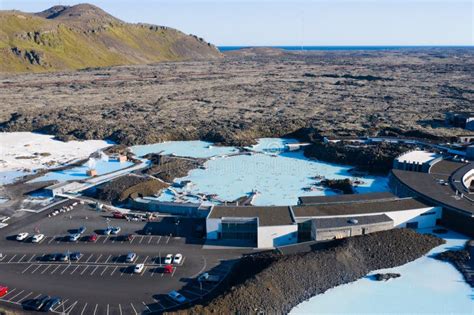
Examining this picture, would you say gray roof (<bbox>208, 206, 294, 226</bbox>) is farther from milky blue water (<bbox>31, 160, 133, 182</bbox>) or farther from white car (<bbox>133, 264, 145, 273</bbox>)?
milky blue water (<bbox>31, 160, 133, 182</bbox>)

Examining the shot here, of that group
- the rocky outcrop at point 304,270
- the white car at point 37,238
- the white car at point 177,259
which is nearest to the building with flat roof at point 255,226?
the rocky outcrop at point 304,270

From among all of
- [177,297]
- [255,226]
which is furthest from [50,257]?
[255,226]

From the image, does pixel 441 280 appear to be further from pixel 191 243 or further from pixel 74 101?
pixel 74 101

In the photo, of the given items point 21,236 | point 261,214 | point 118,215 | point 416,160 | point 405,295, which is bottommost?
point 405,295

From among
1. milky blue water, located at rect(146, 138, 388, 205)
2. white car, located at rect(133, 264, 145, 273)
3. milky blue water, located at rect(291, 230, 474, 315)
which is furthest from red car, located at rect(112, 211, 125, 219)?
milky blue water, located at rect(291, 230, 474, 315)

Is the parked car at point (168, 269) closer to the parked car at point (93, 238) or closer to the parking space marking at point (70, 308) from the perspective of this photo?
the parking space marking at point (70, 308)

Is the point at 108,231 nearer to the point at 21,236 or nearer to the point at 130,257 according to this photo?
the point at 130,257
